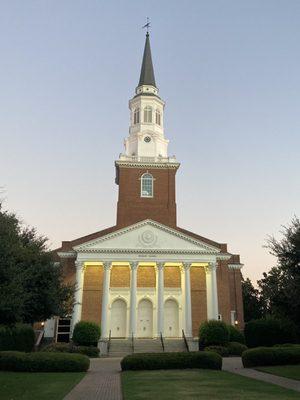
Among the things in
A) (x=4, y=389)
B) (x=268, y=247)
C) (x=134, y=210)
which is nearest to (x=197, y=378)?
(x=268, y=247)

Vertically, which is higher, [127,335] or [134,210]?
[134,210]

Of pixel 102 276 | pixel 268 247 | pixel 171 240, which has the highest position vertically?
pixel 171 240

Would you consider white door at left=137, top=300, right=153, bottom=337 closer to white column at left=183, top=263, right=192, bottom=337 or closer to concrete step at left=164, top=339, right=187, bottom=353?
concrete step at left=164, top=339, right=187, bottom=353

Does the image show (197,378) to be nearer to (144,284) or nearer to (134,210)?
(144,284)

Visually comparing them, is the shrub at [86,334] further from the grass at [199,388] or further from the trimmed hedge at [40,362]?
the grass at [199,388]

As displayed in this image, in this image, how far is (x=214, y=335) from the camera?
38.9 meters

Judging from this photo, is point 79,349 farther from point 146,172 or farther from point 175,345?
point 146,172

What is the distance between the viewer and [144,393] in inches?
578

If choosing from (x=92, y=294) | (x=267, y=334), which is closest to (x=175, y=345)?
(x=267, y=334)

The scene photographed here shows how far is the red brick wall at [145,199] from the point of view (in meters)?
51.6

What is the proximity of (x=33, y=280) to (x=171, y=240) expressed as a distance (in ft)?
77.3

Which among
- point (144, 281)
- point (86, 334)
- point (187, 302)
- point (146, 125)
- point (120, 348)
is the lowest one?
point (120, 348)

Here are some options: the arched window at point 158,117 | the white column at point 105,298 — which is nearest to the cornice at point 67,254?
the white column at point 105,298

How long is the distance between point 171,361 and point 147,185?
30.7 meters
